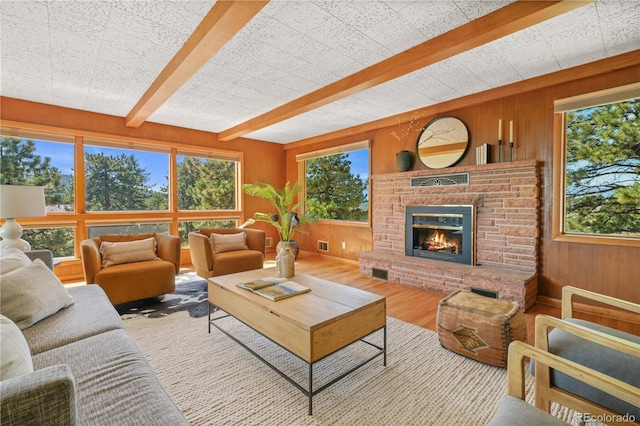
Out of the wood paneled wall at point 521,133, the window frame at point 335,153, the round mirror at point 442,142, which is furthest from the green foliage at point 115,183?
the round mirror at point 442,142

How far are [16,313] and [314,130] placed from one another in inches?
182

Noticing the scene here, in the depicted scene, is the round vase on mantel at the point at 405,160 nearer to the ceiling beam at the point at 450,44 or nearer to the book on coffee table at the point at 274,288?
the ceiling beam at the point at 450,44

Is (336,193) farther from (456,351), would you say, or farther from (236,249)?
(456,351)

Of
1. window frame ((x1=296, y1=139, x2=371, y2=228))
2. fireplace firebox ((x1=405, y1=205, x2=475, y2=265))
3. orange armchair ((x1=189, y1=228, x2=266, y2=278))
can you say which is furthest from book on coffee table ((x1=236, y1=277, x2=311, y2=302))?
window frame ((x1=296, y1=139, x2=371, y2=228))

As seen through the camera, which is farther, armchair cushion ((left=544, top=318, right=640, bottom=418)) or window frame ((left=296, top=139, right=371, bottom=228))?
window frame ((left=296, top=139, right=371, bottom=228))

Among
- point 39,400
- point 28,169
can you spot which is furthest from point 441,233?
point 28,169

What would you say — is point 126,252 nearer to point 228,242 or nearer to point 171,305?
point 171,305

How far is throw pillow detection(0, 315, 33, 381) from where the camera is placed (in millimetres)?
919

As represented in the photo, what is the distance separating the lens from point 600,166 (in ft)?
9.78

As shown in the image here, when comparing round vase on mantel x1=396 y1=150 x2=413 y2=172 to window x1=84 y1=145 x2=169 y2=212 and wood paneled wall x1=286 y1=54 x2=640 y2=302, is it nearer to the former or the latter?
wood paneled wall x1=286 y1=54 x2=640 y2=302

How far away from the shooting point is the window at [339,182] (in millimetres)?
5302

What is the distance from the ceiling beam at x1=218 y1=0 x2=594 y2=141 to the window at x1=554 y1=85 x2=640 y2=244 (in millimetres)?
1583

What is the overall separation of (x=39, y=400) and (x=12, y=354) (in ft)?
1.21

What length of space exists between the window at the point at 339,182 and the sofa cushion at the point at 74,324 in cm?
378
